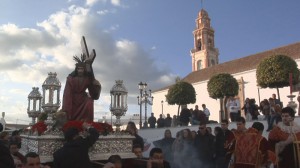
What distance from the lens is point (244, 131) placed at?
6016mm

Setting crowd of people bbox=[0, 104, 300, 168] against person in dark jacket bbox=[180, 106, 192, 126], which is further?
person in dark jacket bbox=[180, 106, 192, 126]

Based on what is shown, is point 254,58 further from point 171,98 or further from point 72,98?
point 72,98

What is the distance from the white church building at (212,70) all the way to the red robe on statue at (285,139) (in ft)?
70.9

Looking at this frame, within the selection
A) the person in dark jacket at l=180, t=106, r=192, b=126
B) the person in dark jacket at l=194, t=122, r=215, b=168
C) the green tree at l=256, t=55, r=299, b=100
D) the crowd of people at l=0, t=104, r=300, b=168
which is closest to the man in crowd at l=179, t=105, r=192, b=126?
the person in dark jacket at l=180, t=106, r=192, b=126

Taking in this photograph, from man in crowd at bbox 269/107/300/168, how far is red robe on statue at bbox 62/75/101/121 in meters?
3.29

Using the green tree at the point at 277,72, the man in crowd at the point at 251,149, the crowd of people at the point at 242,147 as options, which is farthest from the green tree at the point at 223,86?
the man in crowd at the point at 251,149

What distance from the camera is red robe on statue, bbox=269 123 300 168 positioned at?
479 centimetres

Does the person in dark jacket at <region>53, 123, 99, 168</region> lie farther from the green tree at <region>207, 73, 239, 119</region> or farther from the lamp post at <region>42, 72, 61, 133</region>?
the green tree at <region>207, 73, 239, 119</region>

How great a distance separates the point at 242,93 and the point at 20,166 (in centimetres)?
2845

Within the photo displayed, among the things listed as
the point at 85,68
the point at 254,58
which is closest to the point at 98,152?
the point at 85,68

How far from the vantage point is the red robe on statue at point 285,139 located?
4.79m

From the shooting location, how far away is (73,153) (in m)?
4.04

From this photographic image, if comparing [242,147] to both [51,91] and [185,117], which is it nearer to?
[51,91]

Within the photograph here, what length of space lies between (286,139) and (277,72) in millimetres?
14576
